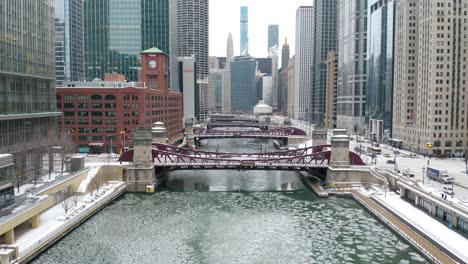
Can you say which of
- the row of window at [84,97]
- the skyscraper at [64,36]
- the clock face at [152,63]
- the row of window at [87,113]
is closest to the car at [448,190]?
the row of window at [87,113]

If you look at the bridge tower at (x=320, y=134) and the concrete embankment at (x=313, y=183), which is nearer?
the concrete embankment at (x=313, y=183)

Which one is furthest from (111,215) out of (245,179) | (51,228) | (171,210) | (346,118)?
(346,118)

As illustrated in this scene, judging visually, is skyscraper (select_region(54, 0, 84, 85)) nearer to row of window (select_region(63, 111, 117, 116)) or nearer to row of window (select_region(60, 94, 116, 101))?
row of window (select_region(60, 94, 116, 101))

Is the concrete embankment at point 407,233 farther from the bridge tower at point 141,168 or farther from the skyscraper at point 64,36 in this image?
the skyscraper at point 64,36

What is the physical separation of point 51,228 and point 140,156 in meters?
32.5

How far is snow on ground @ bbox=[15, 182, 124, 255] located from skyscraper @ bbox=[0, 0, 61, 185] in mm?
8057

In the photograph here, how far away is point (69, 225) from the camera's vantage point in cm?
5669

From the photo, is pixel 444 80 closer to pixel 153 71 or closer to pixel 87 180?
pixel 153 71

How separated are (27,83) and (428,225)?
60048mm

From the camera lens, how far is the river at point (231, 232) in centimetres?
4947

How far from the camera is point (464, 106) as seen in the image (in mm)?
113500

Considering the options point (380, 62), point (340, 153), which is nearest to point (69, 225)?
point (340, 153)

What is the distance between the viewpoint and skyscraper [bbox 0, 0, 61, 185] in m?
63.8

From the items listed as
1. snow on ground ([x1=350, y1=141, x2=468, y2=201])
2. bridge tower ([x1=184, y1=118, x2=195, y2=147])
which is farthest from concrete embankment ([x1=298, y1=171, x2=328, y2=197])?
bridge tower ([x1=184, y1=118, x2=195, y2=147])
